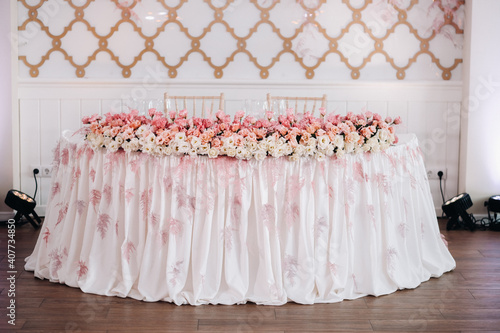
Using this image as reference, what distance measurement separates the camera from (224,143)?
2.95 metres

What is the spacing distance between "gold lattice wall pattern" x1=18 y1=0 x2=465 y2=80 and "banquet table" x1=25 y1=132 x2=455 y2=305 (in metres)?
1.78

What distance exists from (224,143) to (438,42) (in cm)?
271

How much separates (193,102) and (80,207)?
A: 5.51 feet

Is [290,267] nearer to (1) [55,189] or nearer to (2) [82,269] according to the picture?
(2) [82,269]

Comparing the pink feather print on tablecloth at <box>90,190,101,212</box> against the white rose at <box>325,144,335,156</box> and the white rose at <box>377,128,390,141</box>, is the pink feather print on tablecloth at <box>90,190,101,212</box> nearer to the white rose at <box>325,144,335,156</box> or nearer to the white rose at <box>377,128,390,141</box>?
the white rose at <box>325,144,335,156</box>

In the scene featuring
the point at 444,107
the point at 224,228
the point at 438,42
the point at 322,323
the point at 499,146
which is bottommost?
the point at 322,323

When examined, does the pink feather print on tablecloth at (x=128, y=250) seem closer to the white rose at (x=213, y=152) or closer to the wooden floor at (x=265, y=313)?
the wooden floor at (x=265, y=313)

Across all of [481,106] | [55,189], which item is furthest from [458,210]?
[55,189]

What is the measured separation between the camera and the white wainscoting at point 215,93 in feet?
15.6

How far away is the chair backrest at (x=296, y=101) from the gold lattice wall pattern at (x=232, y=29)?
9.2 inches

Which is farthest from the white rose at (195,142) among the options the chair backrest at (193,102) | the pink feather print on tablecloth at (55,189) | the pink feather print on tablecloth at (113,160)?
the chair backrest at (193,102)

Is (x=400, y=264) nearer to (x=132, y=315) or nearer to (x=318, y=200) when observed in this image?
(x=318, y=200)

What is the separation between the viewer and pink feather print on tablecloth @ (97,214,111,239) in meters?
3.14


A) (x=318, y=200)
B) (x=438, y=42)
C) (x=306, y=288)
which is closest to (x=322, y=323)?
(x=306, y=288)
